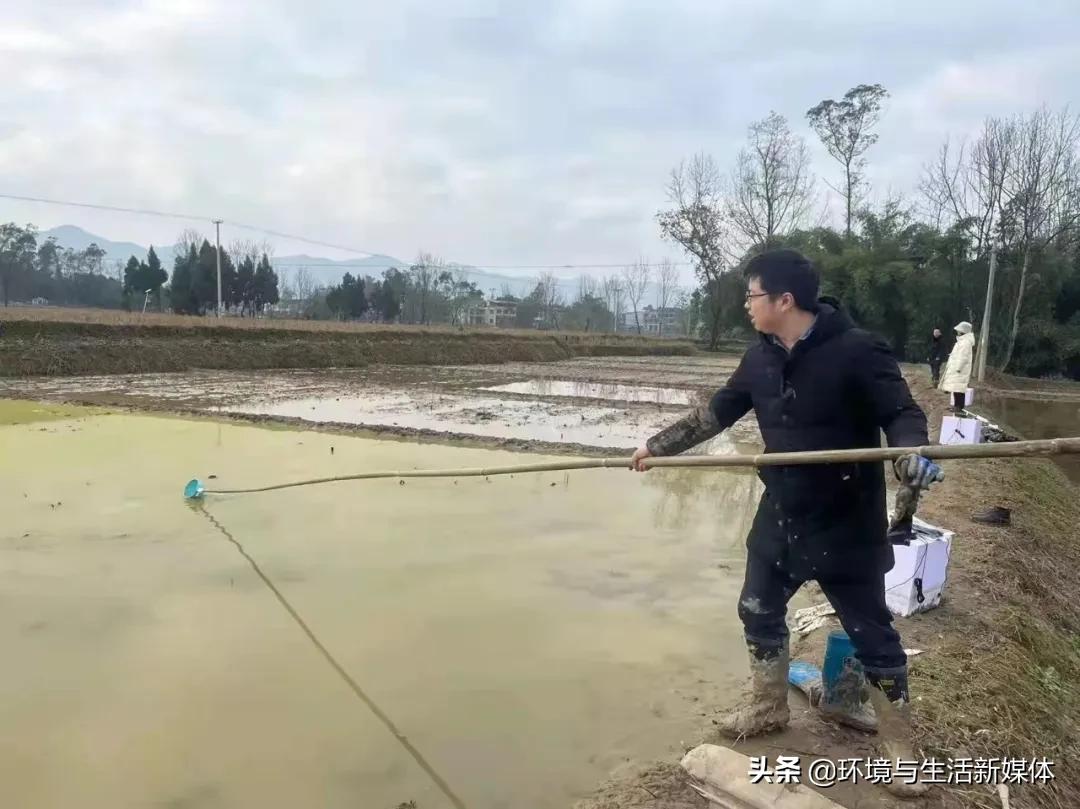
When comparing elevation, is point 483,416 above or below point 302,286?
below

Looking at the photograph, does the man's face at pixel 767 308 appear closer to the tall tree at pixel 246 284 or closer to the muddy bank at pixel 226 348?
the muddy bank at pixel 226 348

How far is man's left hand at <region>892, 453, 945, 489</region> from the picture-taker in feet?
6.48

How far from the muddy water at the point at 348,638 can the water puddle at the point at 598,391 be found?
9.20 meters

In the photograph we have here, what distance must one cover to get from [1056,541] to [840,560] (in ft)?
16.2

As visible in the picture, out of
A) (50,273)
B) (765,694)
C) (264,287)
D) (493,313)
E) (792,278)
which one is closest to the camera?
(792,278)

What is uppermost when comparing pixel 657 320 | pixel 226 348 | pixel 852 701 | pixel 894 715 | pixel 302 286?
pixel 302 286

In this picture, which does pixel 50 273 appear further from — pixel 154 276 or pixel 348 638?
pixel 348 638

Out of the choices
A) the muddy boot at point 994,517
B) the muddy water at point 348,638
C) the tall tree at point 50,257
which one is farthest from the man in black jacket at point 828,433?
the tall tree at point 50,257

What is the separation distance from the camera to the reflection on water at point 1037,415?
525 inches

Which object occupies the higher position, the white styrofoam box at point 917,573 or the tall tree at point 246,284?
the tall tree at point 246,284

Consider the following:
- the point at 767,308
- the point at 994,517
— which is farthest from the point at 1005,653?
the point at 994,517

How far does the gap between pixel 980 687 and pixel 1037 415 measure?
54.1ft

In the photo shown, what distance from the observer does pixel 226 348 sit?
66.3 feet

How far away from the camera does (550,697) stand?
122 inches
